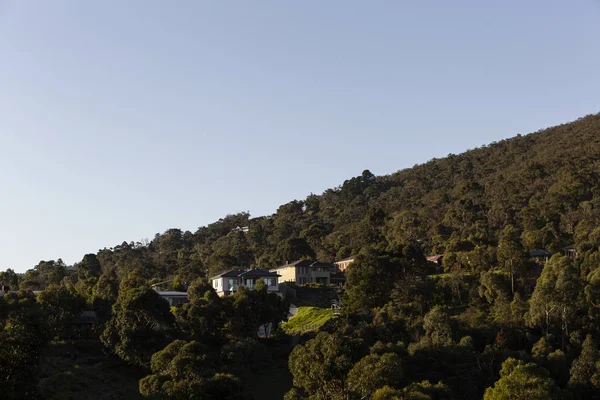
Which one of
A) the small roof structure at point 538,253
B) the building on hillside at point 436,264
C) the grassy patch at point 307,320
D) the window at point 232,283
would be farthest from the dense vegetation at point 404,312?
the window at point 232,283

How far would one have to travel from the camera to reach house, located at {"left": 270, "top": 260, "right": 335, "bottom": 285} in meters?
78.1

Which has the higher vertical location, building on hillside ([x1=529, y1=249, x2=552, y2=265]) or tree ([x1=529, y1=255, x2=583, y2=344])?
building on hillside ([x1=529, y1=249, x2=552, y2=265])

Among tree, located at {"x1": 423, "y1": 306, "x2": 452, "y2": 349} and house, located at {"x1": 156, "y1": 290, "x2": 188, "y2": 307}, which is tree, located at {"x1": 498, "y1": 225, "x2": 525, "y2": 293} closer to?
tree, located at {"x1": 423, "y1": 306, "x2": 452, "y2": 349}

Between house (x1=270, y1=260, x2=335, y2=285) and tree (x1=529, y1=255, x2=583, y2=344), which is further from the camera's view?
house (x1=270, y1=260, x2=335, y2=285)

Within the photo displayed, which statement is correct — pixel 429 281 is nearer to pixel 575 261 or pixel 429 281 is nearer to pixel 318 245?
pixel 575 261

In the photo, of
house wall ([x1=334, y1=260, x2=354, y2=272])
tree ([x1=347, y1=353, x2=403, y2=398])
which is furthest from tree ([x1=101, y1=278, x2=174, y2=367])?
house wall ([x1=334, y1=260, x2=354, y2=272])

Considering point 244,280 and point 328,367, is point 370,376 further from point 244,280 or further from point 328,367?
point 244,280

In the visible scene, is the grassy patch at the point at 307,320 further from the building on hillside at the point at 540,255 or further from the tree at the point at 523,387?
the tree at the point at 523,387

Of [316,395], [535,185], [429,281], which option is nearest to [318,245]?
[535,185]

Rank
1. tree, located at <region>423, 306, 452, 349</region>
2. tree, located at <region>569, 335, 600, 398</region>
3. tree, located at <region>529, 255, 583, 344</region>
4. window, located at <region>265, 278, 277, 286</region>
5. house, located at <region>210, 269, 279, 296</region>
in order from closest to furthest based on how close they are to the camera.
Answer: tree, located at <region>569, 335, 600, 398</region> < tree, located at <region>423, 306, 452, 349</region> < tree, located at <region>529, 255, 583, 344</region> < house, located at <region>210, 269, 279, 296</region> < window, located at <region>265, 278, 277, 286</region>

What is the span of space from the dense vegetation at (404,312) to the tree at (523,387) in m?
0.07

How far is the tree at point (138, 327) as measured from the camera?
4822cm

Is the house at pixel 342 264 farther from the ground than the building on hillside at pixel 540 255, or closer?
farther from the ground

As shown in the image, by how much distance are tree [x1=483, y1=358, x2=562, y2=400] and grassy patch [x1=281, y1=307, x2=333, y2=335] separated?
2429cm
